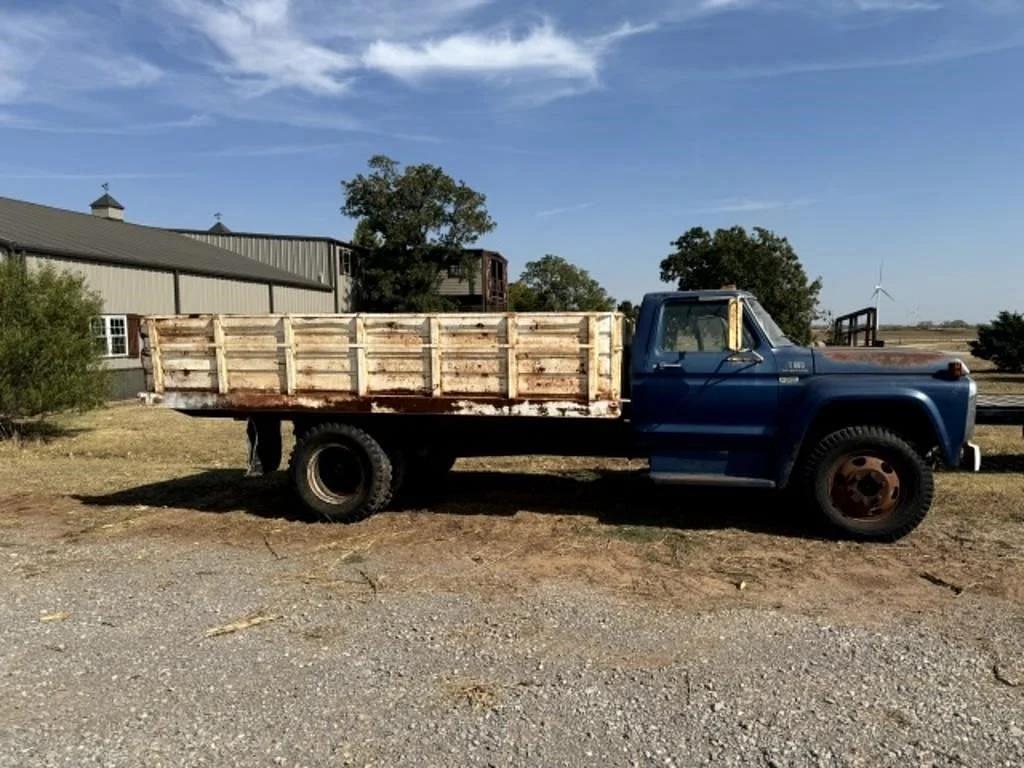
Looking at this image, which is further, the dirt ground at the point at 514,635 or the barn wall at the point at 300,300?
the barn wall at the point at 300,300

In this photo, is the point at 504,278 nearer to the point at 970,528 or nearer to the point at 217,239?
the point at 217,239

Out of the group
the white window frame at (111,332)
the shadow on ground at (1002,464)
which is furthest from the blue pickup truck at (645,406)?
the white window frame at (111,332)

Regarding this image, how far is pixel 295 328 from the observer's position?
7.73 meters

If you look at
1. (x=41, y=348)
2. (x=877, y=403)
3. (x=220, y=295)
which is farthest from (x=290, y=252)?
(x=877, y=403)

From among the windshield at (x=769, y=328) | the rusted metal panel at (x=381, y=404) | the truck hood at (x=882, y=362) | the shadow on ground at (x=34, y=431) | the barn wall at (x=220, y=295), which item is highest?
the barn wall at (x=220, y=295)

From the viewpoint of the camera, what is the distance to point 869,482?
22.0 ft

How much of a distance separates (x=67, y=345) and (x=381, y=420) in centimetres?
902

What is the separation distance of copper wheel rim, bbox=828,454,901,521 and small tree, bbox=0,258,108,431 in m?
12.6

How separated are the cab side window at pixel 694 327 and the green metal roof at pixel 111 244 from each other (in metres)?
18.3

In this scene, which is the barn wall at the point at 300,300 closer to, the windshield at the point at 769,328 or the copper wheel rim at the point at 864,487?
the windshield at the point at 769,328

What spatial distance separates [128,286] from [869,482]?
2292 centimetres

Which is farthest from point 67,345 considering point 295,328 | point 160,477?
point 295,328

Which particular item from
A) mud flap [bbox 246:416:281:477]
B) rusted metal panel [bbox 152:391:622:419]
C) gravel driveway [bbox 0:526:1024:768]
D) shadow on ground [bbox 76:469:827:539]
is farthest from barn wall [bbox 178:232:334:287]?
gravel driveway [bbox 0:526:1024:768]

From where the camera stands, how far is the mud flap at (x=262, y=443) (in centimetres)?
814
